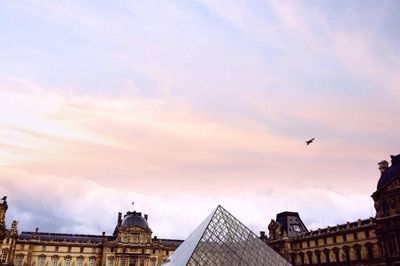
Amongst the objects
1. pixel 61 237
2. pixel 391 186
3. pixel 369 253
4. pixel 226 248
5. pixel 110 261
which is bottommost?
pixel 226 248

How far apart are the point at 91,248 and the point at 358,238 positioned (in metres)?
40.2

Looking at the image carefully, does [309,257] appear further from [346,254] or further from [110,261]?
[110,261]

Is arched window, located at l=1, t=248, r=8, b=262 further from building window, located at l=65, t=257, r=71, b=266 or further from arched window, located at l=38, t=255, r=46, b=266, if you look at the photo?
building window, located at l=65, t=257, r=71, b=266

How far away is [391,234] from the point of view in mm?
42844

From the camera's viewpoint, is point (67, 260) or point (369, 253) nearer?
point (369, 253)

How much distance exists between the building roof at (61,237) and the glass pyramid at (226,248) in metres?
38.9

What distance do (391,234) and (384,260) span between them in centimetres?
294

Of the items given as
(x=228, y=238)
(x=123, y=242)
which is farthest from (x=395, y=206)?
(x=123, y=242)

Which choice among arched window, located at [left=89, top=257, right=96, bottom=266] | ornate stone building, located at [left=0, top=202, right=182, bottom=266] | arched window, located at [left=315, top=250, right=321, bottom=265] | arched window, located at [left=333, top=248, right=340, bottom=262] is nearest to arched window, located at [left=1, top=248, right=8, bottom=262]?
ornate stone building, located at [left=0, top=202, right=182, bottom=266]

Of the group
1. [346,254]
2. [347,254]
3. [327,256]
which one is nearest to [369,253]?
[347,254]

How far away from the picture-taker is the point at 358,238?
4781 cm

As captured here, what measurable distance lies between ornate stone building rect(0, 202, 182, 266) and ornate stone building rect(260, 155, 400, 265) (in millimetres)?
20034

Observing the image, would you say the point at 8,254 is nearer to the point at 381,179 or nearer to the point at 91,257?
the point at 91,257

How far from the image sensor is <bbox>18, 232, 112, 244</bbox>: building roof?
6290cm
